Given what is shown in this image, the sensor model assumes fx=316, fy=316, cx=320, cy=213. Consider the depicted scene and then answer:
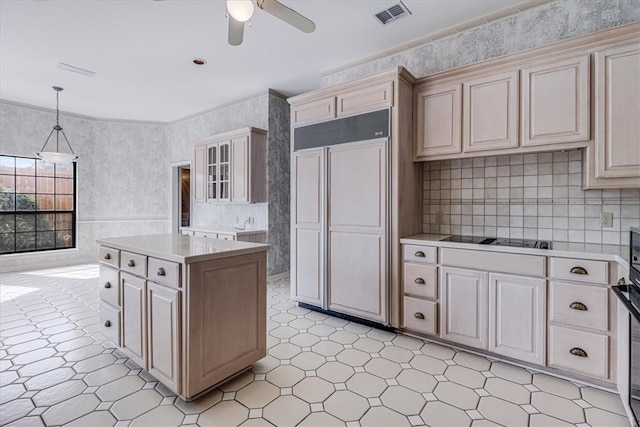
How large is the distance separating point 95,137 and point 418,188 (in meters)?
6.34

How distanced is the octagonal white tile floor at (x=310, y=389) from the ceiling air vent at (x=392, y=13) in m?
2.91

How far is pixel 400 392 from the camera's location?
6.63 feet

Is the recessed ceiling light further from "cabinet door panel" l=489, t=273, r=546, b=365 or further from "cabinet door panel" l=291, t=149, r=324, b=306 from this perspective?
"cabinet door panel" l=489, t=273, r=546, b=365

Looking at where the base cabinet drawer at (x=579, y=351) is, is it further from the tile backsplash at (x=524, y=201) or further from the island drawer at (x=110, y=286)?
the island drawer at (x=110, y=286)

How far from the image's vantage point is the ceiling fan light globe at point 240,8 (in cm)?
168

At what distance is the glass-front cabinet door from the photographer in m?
4.94

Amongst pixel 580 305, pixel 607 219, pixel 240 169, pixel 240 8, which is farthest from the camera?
pixel 240 169

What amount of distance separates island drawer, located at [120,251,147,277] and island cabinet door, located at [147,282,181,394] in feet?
0.40

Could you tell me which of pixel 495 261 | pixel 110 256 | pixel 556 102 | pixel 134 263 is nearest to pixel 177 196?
pixel 110 256

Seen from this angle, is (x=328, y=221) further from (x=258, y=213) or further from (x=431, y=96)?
(x=258, y=213)

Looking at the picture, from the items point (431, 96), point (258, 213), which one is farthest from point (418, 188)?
point (258, 213)

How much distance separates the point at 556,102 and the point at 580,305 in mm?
1417

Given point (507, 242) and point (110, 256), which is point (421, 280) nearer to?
point (507, 242)

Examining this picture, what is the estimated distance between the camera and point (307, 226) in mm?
3451
